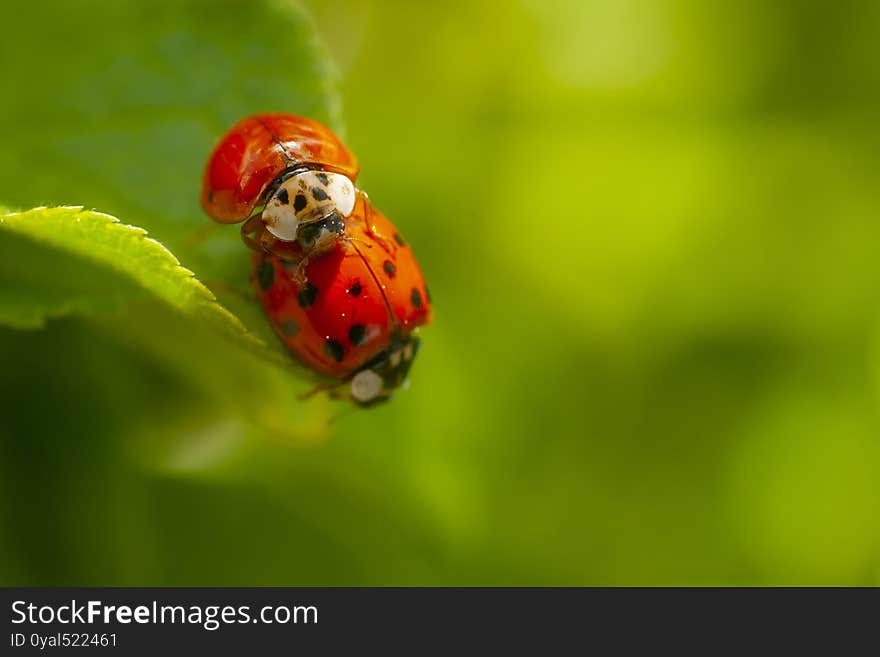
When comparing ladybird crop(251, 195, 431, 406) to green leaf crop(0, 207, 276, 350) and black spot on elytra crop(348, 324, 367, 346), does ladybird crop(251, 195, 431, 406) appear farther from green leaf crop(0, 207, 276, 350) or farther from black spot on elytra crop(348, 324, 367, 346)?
green leaf crop(0, 207, 276, 350)

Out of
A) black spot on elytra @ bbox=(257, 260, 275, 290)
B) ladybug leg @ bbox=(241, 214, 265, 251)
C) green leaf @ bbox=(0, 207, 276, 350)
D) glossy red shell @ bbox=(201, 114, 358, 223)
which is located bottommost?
green leaf @ bbox=(0, 207, 276, 350)

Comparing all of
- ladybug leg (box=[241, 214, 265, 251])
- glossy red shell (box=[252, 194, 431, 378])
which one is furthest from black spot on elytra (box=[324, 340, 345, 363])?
ladybug leg (box=[241, 214, 265, 251])

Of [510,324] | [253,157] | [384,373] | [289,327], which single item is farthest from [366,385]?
[510,324]

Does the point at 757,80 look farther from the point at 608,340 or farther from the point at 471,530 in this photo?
the point at 471,530

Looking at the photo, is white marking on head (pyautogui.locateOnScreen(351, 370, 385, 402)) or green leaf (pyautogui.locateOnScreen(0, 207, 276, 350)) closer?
green leaf (pyautogui.locateOnScreen(0, 207, 276, 350))

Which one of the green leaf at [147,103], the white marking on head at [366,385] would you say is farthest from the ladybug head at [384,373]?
the green leaf at [147,103]
